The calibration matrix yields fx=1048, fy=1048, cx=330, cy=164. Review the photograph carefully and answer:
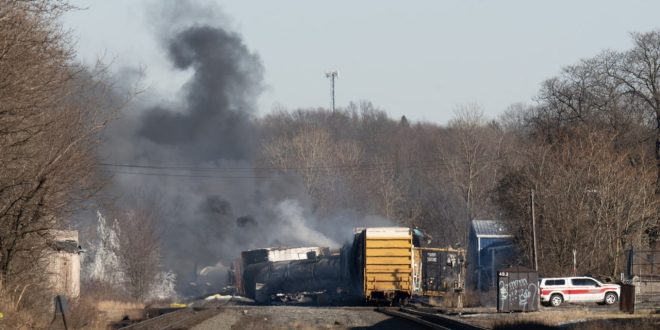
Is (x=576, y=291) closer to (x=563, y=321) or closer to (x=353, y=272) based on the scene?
(x=353, y=272)

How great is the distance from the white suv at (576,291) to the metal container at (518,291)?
7.19 meters

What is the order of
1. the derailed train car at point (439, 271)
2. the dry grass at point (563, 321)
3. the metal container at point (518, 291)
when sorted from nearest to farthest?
1. the dry grass at point (563, 321)
2. the metal container at point (518, 291)
3. the derailed train car at point (439, 271)

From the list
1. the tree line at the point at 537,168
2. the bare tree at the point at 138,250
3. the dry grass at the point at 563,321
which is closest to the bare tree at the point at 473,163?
the tree line at the point at 537,168

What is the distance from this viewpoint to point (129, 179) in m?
88.9

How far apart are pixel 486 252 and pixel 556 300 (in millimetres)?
23442

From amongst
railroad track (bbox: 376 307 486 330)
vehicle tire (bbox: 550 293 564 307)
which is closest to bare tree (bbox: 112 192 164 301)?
vehicle tire (bbox: 550 293 564 307)

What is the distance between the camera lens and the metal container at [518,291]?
128 ft

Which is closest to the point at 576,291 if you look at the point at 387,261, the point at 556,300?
the point at 556,300

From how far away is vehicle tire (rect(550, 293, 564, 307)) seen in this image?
46.2 m

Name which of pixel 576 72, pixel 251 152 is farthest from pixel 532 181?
pixel 251 152

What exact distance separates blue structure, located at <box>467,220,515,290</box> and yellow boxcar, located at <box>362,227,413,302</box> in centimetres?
1871

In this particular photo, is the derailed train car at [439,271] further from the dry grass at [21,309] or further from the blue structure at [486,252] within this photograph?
the dry grass at [21,309]

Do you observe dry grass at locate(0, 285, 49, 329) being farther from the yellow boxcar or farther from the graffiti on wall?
the yellow boxcar

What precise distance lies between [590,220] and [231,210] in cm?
4616
